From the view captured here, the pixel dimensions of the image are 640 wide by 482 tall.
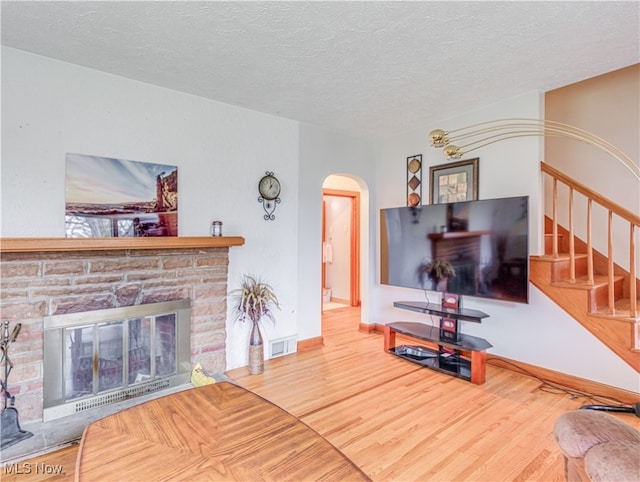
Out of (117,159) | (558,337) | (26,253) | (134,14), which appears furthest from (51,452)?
(558,337)

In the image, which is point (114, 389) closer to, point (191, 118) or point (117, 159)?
point (117, 159)

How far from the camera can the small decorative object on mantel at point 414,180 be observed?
3771 millimetres

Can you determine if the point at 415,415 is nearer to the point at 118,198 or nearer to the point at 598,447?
the point at 598,447

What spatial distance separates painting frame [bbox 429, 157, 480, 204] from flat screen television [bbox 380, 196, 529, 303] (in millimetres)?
372

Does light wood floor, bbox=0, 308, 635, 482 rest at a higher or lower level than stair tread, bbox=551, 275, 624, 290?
lower

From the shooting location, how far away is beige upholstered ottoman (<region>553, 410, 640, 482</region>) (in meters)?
0.90

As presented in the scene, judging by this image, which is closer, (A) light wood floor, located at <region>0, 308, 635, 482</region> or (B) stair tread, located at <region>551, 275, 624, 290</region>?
(A) light wood floor, located at <region>0, 308, 635, 482</region>

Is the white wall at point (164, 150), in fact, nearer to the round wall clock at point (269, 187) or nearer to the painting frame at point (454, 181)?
the round wall clock at point (269, 187)

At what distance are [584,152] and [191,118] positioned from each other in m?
3.61

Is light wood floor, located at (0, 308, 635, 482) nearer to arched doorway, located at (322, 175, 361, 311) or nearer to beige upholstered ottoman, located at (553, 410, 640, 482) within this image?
beige upholstered ottoman, located at (553, 410, 640, 482)

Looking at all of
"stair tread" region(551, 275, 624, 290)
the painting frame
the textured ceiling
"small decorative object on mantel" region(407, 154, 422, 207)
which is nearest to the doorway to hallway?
"small decorative object on mantel" region(407, 154, 422, 207)

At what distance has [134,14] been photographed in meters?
1.82

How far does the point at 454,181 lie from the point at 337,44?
6.37ft

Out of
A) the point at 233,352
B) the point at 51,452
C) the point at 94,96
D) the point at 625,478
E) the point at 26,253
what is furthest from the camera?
the point at 233,352
